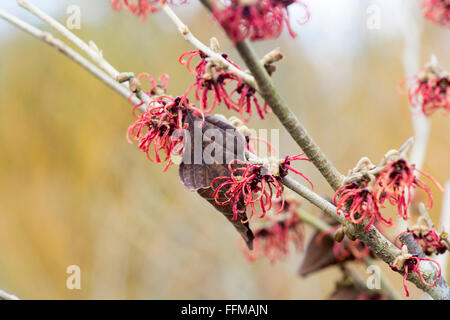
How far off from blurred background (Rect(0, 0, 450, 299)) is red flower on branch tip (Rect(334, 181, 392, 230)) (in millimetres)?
2756

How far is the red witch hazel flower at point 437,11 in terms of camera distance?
4.61 feet

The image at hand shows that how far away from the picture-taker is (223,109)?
385 centimetres

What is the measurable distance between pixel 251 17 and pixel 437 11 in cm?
104

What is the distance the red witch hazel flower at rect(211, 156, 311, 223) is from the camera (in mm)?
808

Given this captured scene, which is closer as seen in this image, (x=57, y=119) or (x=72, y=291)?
(x=72, y=291)

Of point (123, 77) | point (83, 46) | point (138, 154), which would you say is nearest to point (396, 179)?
point (123, 77)

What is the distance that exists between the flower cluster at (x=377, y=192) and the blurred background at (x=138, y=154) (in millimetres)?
2765

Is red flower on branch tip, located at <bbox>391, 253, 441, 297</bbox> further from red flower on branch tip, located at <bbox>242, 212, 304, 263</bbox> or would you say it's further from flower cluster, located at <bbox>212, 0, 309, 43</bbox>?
red flower on branch tip, located at <bbox>242, 212, 304, 263</bbox>

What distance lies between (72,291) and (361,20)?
3.94 m

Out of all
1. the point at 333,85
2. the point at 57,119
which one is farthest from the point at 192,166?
the point at 333,85

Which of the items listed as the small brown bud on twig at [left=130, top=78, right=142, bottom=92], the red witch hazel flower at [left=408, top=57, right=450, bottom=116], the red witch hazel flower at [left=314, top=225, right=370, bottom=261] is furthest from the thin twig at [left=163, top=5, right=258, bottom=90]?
the red witch hazel flower at [left=314, top=225, right=370, bottom=261]
